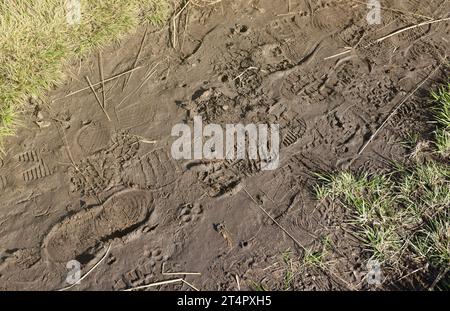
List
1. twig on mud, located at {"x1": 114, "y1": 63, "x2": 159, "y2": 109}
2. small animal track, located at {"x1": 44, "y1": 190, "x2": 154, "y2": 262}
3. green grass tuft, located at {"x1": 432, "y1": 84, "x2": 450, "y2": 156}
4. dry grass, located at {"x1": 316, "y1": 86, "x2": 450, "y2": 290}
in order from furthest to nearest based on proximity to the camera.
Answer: twig on mud, located at {"x1": 114, "y1": 63, "x2": 159, "y2": 109}, green grass tuft, located at {"x1": 432, "y1": 84, "x2": 450, "y2": 156}, small animal track, located at {"x1": 44, "y1": 190, "x2": 154, "y2": 262}, dry grass, located at {"x1": 316, "y1": 86, "x2": 450, "y2": 290}

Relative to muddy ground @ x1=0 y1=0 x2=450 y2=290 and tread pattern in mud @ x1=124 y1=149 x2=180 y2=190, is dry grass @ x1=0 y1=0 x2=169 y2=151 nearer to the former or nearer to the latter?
muddy ground @ x1=0 y1=0 x2=450 y2=290

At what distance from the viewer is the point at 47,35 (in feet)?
11.2

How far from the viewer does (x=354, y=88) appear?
10.6ft

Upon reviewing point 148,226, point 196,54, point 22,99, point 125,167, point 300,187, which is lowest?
point 300,187

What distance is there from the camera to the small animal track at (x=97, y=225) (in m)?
2.82

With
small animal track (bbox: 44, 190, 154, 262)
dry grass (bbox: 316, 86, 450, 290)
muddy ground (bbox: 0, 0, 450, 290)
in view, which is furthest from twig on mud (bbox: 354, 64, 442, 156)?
small animal track (bbox: 44, 190, 154, 262)

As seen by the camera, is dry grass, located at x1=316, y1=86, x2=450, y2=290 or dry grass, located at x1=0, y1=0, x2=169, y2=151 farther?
dry grass, located at x1=0, y1=0, x2=169, y2=151

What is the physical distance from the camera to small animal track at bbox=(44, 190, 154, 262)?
9.25ft

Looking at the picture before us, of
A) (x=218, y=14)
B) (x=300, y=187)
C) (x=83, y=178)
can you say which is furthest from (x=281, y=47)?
(x=83, y=178)

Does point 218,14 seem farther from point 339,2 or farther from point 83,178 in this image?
point 83,178

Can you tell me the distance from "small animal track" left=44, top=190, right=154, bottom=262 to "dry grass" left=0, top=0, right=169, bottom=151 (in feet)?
2.53

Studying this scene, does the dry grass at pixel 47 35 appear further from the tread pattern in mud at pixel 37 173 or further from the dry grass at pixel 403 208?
the dry grass at pixel 403 208

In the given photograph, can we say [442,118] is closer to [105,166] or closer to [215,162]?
[215,162]

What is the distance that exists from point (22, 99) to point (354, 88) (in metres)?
2.13
